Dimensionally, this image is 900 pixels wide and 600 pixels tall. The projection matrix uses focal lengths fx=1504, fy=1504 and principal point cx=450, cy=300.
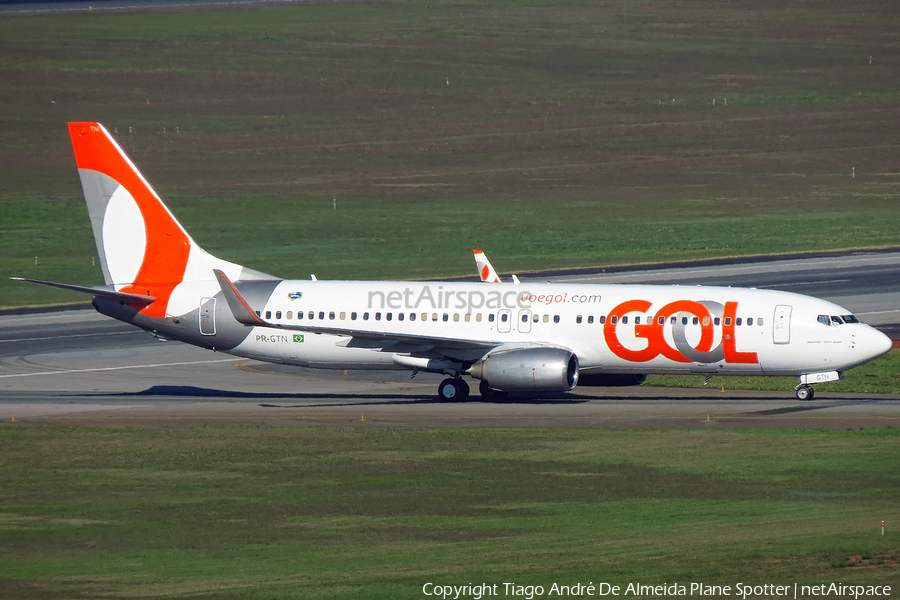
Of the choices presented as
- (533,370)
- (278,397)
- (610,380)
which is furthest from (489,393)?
(278,397)

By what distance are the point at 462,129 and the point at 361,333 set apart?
77640mm

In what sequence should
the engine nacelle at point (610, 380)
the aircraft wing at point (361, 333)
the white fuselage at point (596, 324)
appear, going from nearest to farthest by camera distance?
the white fuselage at point (596, 324) → the aircraft wing at point (361, 333) → the engine nacelle at point (610, 380)

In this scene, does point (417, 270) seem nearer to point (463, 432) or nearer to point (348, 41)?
point (463, 432)

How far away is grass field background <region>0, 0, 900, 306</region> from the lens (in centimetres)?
9856

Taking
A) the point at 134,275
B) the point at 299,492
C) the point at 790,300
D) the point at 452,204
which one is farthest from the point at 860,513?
the point at 452,204

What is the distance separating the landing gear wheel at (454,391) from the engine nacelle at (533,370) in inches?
72.8

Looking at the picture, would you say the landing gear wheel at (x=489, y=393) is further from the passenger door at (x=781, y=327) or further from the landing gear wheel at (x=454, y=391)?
the passenger door at (x=781, y=327)

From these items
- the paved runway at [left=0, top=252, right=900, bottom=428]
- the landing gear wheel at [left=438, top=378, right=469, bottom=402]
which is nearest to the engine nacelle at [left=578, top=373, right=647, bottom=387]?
the paved runway at [left=0, top=252, right=900, bottom=428]

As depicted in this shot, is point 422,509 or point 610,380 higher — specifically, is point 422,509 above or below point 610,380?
below

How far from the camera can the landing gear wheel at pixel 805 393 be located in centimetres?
5119

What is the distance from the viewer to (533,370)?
50.2 meters

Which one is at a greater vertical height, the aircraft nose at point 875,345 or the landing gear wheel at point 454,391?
the aircraft nose at point 875,345

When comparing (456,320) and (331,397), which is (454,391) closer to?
(456,320)

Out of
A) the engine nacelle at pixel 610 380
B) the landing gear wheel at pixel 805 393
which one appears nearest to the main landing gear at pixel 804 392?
the landing gear wheel at pixel 805 393
